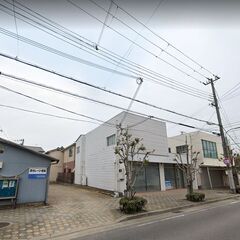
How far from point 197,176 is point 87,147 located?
1413 cm

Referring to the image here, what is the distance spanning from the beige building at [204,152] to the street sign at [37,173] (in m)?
17.6

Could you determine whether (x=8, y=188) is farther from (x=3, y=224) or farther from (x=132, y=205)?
(x=132, y=205)

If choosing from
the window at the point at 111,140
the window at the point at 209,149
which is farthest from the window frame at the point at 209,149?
the window at the point at 111,140

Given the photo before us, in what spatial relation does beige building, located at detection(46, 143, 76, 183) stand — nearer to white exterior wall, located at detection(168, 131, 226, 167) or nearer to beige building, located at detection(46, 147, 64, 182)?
beige building, located at detection(46, 147, 64, 182)

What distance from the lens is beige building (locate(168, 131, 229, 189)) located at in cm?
2672

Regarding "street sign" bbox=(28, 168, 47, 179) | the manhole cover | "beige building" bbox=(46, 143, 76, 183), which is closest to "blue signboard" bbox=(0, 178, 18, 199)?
"street sign" bbox=(28, 168, 47, 179)

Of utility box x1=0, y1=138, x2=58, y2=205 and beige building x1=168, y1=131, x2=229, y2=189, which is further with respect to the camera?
beige building x1=168, y1=131, x2=229, y2=189

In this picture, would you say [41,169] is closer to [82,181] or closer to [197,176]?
[82,181]

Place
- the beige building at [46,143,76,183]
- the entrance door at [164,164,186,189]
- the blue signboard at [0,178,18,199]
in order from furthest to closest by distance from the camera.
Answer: the beige building at [46,143,76,183], the entrance door at [164,164,186,189], the blue signboard at [0,178,18,199]

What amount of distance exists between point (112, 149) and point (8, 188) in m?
10.4

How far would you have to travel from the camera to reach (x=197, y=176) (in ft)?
85.3

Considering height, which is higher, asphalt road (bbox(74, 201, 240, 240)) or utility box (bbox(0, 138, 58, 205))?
utility box (bbox(0, 138, 58, 205))

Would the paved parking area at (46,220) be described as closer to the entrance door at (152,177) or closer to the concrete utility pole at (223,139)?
the entrance door at (152,177)

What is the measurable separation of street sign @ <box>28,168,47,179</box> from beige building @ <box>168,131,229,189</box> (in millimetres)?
17611
